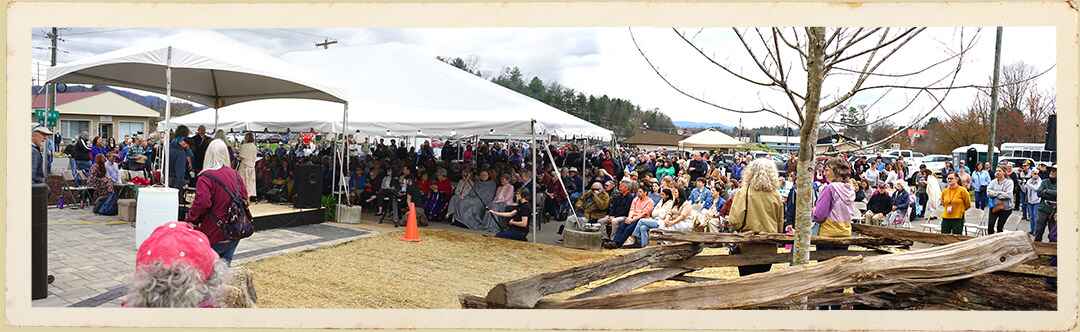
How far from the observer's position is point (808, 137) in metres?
3.80

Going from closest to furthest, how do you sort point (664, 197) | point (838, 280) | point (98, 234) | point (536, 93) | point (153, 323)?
1. point (153, 323)
2. point (838, 280)
3. point (98, 234)
4. point (664, 197)
5. point (536, 93)

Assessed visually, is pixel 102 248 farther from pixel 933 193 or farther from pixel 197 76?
pixel 933 193

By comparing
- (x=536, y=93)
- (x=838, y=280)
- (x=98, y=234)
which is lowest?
(x=98, y=234)

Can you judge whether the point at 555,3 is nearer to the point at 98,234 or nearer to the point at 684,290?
the point at 684,290

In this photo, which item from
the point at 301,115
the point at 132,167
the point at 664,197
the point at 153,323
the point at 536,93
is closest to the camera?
the point at 153,323

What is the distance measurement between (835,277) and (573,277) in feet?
4.21

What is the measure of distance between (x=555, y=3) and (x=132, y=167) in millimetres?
13879

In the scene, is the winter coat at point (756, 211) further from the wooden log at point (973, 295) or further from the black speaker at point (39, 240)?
the black speaker at point (39, 240)

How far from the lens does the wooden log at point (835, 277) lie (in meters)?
2.94

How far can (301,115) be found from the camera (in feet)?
41.2

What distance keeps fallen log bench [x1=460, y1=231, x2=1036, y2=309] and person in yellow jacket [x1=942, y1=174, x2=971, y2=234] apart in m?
7.49

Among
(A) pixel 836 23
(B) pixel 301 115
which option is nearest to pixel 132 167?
(B) pixel 301 115

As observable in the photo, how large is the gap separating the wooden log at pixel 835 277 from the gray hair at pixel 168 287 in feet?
4.73

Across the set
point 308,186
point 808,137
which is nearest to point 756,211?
point 808,137
